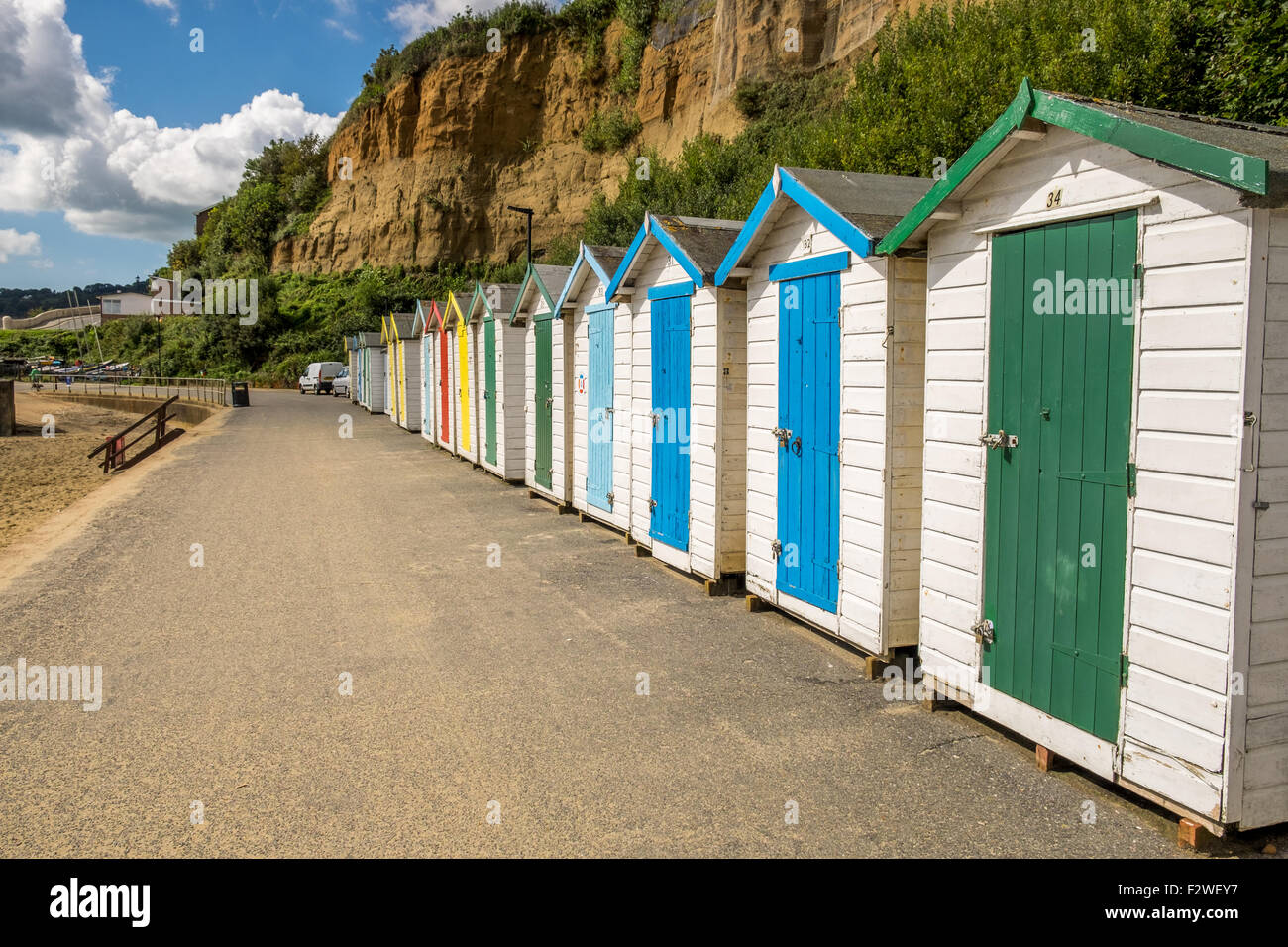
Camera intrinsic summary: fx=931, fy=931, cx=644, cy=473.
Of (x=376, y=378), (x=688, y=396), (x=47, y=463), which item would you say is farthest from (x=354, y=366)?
A: (x=688, y=396)

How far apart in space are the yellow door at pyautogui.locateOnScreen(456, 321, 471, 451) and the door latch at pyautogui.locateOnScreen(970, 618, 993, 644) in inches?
557

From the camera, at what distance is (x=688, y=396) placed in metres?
8.72

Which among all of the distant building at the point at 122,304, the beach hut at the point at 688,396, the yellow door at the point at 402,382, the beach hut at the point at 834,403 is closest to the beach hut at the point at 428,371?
the yellow door at the point at 402,382

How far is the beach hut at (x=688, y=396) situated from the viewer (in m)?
8.14

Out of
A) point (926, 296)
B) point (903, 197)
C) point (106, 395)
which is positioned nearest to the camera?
point (926, 296)

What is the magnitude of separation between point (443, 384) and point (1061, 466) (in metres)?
17.7

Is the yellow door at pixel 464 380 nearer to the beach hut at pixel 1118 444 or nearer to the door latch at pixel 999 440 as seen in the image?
the beach hut at pixel 1118 444

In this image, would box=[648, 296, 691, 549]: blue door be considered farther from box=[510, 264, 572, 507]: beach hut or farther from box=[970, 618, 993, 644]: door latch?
box=[970, 618, 993, 644]: door latch

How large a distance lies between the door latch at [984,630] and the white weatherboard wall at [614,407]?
18.7ft
